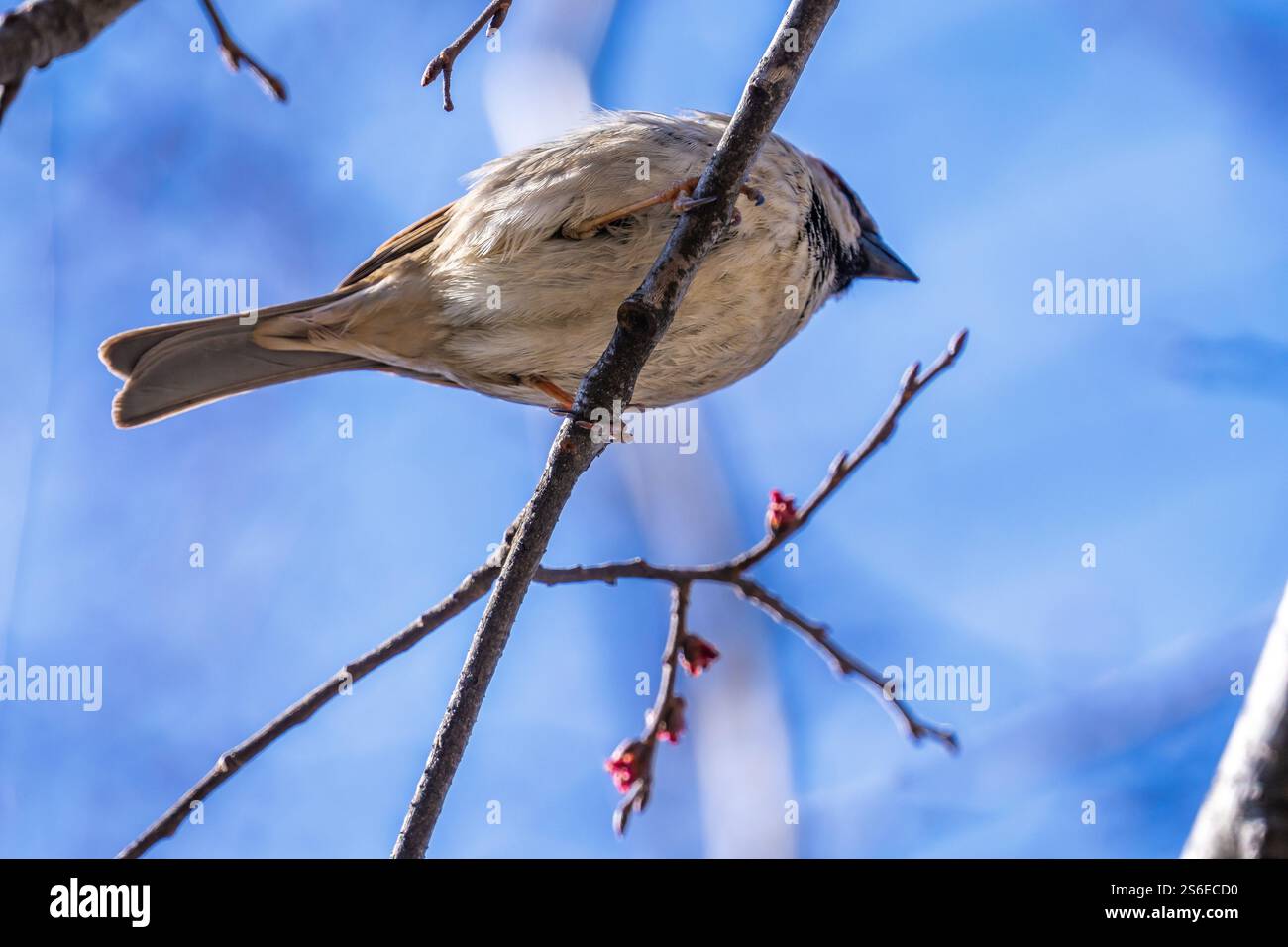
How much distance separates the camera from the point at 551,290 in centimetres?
384

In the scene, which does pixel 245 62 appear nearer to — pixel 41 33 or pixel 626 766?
pixel 41 33

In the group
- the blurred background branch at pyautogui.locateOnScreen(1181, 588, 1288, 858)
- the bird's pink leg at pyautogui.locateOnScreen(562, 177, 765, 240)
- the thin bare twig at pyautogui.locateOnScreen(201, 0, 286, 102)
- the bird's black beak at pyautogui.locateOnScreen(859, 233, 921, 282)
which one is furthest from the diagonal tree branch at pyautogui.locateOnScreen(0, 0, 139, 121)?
the bird's black beak at pyautogui.locateOnScreen(859, 233, 921, 282)

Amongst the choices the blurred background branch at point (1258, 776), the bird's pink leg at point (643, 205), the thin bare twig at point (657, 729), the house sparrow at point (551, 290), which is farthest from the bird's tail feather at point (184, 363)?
the blurred background branch at point (1258, 776)

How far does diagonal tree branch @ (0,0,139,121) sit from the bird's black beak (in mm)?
3471

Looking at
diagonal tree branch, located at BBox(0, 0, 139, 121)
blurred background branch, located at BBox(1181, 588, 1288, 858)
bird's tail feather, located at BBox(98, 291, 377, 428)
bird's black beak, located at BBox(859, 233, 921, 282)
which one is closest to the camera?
blurred background branch, located at BBox(1181, 588, 1288, 858)

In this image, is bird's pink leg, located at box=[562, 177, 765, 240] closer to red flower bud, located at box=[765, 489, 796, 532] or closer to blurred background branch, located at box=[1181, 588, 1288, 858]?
red flower bud, located at box=[765, 489, 796, 532]

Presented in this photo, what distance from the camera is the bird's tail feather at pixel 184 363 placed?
4258 mm

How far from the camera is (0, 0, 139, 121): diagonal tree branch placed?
5.59 ft

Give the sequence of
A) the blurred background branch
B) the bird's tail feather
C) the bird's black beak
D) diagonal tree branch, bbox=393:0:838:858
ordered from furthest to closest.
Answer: the bird's black beak < the bird's tail feather < diagonal tree branch, bbox=393:0:838:858 < the blurred background branch

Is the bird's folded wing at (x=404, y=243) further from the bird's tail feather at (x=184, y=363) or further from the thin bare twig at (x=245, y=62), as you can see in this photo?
the thin bare twig at (x=245, y=62)

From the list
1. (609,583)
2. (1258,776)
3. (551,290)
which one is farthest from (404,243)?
(1258,776)

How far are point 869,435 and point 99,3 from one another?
2069 millimetres

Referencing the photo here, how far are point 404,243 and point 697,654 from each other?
6.38ft
